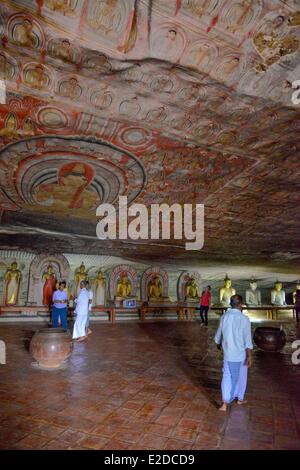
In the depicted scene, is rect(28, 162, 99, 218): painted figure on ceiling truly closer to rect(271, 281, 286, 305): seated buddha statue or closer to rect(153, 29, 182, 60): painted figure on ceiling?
rect(153, 29, 182, 60): painted figure on ceiling

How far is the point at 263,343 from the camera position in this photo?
24.1 feet

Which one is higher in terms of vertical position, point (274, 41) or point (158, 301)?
point (274, 41)

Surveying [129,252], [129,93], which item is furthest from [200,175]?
[129,252]

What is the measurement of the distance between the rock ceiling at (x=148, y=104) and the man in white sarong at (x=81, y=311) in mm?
2201

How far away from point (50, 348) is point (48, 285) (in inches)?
326

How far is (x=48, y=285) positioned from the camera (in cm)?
1310

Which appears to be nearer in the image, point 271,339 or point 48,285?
point 271,339

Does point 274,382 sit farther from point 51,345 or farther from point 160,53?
point 160,53

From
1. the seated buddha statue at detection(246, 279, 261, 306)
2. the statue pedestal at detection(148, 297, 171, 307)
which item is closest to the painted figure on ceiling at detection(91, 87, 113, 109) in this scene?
the statue pedestal at detection(148, 297, 171, 307)

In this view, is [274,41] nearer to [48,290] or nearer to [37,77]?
[37,77]

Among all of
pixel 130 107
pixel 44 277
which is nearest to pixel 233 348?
pixel 130 107

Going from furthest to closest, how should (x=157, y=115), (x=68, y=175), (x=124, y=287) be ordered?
(x=124, y=287) < (x=68, y=175) < (x=157, y=115)

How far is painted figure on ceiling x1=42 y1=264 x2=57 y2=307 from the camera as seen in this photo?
13.0 metres
